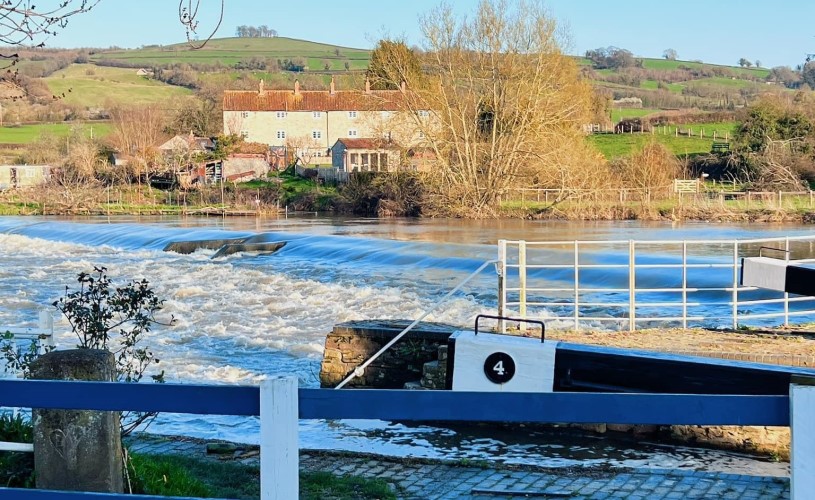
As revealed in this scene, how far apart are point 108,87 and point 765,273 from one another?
5371 inches

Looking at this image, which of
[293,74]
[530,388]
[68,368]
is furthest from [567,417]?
[293,74]

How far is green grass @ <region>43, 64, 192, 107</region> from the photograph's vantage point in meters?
125

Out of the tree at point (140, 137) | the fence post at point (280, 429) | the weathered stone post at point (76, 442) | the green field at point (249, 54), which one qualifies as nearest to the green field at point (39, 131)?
the tree at point (140, 137)

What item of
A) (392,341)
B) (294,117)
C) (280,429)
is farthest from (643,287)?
(294,117)

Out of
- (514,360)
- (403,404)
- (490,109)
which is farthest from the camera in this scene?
(490,109)

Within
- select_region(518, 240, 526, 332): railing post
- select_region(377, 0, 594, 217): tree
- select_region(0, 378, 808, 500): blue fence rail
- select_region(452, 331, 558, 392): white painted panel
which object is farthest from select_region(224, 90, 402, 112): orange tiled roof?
select_region(0, 378, 808, 500): blue fence rail

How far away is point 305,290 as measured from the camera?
26.9m

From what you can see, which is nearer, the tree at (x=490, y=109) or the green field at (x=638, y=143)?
the tree at (x=490, y=109)

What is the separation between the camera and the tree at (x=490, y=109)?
171ft

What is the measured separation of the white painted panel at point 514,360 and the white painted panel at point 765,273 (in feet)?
9.91

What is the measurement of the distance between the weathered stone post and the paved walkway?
326 centimetres

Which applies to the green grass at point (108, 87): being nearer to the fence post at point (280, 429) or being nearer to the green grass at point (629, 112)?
the green grass at point (629, 112)

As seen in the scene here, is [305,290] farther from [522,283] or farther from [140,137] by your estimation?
[140,137]

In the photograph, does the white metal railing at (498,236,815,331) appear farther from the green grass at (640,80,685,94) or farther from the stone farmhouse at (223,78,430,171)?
the green grass at (640,80,685,94)
